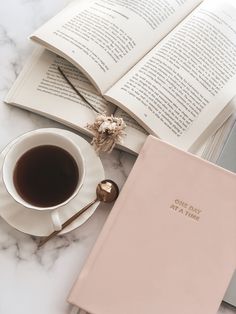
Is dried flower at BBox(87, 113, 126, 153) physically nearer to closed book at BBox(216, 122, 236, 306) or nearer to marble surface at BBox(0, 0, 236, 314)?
marble surface at BBox(0, 0, 236, 314)

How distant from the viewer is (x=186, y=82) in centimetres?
76

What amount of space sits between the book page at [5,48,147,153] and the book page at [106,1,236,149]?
0.09ft

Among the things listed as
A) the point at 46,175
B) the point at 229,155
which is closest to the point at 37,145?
the point at 46,175

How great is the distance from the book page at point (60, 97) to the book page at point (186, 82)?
0.09 feet

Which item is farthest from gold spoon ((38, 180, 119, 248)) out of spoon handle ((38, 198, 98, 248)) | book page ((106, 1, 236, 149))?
book page ((106, 1, 236, 149))

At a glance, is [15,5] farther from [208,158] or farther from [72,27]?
[208,158]

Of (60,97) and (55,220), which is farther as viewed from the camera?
(60,97)

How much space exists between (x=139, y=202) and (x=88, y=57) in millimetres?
240

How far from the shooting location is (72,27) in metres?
0.78

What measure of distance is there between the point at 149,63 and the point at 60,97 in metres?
0.15

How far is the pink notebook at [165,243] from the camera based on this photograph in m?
0.65

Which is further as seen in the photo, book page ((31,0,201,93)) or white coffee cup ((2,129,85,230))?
book page ((31,0,201,93))

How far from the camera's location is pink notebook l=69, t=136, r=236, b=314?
647 millimetres

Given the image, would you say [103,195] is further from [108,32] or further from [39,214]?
[108,32]
